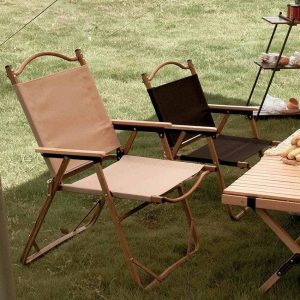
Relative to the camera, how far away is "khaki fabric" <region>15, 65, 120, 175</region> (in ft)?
13.6

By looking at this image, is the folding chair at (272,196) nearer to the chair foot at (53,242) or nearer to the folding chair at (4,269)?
the chair foot at (53,242)

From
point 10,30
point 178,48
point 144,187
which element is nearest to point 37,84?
point 144,187

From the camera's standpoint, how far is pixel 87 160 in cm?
388

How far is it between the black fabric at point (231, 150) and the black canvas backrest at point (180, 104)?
15 cm

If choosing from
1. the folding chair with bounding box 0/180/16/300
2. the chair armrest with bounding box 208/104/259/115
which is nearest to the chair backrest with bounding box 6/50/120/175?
the chair armrest with bounding box 208/104/259/115

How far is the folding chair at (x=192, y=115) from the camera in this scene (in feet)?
15.5

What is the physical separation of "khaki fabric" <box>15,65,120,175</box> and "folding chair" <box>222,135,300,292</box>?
104 centimetres

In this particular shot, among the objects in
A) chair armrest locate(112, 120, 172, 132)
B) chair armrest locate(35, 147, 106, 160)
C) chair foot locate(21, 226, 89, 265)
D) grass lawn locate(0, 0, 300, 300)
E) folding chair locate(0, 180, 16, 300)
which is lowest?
grass lawn locate(0, 0, 300, 300)

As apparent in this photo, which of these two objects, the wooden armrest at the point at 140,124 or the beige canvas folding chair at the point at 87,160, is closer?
the beige canvas folding chair at the point at 87,160

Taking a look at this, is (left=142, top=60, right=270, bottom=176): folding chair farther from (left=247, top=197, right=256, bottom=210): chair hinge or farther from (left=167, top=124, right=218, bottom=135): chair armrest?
(left=247, top=197, right=256, bottom=210): chair hinge

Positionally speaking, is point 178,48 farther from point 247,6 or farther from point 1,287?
point 1,287

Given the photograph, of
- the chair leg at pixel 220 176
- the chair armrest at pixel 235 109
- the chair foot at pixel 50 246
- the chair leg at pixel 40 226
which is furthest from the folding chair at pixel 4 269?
the chair armrest at pixel 235 109

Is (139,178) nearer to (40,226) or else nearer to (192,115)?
(40,226)

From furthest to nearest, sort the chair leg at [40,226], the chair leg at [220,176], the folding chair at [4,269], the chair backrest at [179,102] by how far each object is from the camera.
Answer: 1. the chair backrest at [179,102]
2. the chair leg at [220,176]
3. the chair leg at [40,226]
4. the folding chair at [4,269]
